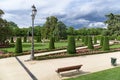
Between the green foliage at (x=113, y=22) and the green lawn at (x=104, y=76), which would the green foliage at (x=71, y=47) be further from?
the green foliage at (x=113, y=22)

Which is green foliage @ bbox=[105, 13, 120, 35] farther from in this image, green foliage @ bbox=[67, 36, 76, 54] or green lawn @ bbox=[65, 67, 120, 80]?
green lawn @ bbox=[65, 67, 120, 80]

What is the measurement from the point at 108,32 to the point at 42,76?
60.7m

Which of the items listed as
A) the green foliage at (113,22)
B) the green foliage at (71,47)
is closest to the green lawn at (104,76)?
Result: the green foliage at (71,47)

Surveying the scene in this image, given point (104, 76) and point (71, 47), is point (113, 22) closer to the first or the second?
point (71, 47)

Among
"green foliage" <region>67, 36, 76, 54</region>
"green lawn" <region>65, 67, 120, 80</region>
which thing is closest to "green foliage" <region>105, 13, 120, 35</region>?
"green foliage" <region>67, 36, 76, 54</region>

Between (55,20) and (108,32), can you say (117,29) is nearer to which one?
(108,32)

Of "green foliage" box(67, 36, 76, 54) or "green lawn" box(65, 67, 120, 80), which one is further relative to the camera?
"green foliage" box(67, 36, 76, 54)

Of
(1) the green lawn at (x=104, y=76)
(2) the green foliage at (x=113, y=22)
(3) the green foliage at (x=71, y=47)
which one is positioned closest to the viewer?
(1) the green lawn at (x=104, y=76)

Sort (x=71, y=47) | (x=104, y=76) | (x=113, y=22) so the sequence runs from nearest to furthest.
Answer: (x=104, y=76)
(x=71, y=47)
(x=113, y=22)

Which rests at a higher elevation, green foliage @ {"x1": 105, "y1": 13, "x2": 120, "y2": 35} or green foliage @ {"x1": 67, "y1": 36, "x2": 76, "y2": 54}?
green foliage @ {"x1": 105, "y1": 13, "x2": 120, "y2": 35}

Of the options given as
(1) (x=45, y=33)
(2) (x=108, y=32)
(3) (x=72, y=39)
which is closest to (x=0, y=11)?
(3) (x=72, y=39)

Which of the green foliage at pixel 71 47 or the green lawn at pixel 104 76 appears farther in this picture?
the green foliage at pixel 71 47

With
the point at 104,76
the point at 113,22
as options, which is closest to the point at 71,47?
the point at 104,76

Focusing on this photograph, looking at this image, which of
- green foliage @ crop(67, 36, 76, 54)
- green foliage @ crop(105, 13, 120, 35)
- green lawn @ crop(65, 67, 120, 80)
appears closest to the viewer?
green lawn @ crop(65, 67, 120, 80)
